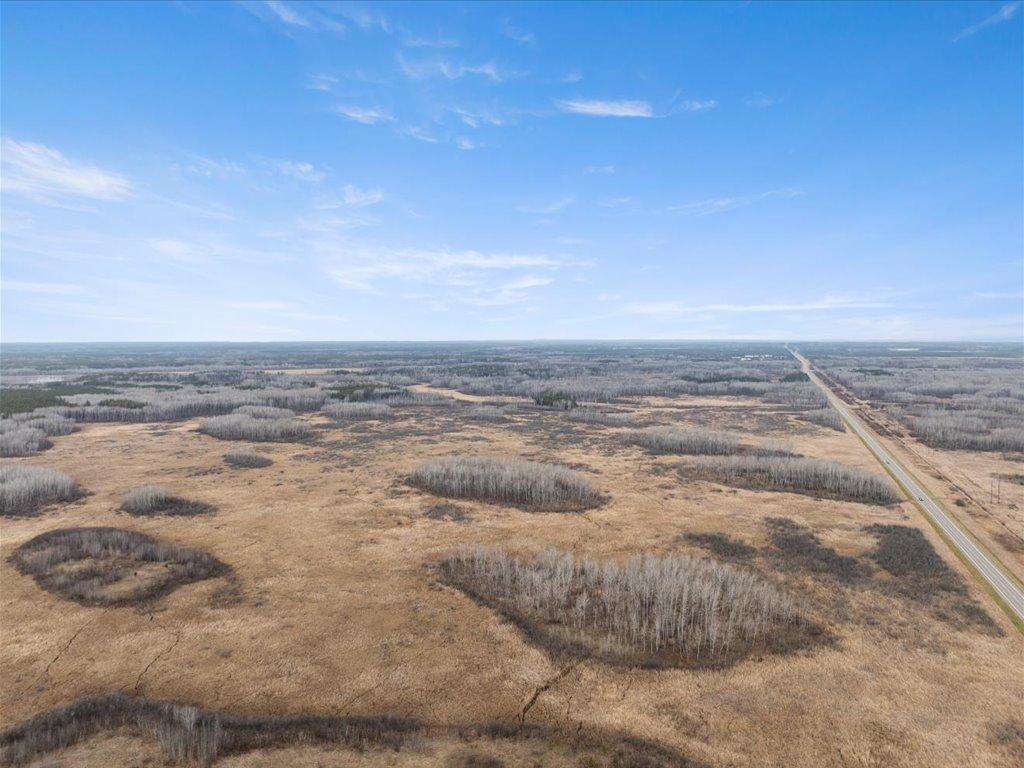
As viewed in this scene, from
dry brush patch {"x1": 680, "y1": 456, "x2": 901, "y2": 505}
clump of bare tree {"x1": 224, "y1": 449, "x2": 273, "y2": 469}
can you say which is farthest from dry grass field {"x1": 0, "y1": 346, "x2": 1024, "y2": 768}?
clump of bare tree {"x1": 224, "y1": 449, "x2": 273, "y2": 469}

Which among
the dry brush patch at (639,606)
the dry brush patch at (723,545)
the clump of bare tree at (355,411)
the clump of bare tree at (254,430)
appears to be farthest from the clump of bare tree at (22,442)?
the dry brush patch at (723,545)

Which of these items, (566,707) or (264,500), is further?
(264,500)

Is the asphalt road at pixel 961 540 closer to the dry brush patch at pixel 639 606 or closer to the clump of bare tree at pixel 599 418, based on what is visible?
the dry brush patch at pixel 639 606

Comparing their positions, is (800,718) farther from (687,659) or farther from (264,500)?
(264,500)

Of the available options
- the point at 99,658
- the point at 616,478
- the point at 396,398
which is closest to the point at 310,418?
the point at 396,398

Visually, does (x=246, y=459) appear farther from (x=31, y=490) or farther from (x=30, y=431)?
(x=30, y=431)

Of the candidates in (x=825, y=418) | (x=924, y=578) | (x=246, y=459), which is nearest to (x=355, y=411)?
(x=246, y=459)
